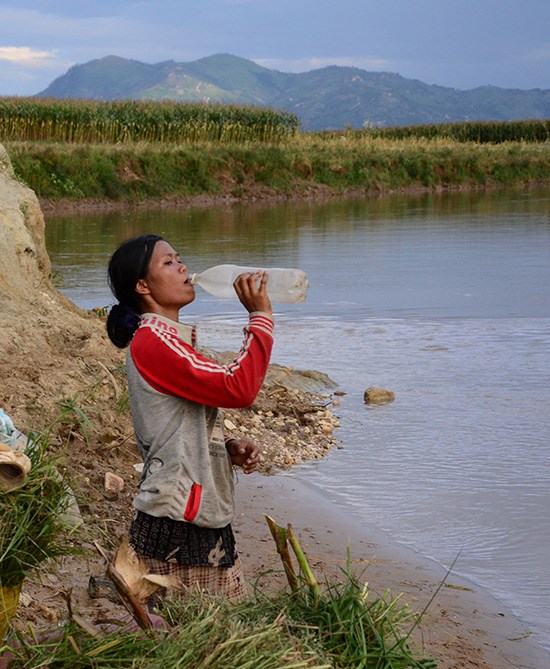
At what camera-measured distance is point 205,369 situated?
3.12 meters

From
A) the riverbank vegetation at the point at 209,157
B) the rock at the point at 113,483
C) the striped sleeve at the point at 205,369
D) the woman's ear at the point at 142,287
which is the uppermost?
the riverbank vegetation at the point at 209,157

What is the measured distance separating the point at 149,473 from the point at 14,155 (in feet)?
75.3

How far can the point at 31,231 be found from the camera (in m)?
7.95

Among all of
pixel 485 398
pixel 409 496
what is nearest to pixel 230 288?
pixel 409 496

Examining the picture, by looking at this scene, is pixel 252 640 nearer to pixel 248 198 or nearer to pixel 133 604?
pixel 133 604

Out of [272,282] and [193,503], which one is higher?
[272,282]

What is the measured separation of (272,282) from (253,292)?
251mm

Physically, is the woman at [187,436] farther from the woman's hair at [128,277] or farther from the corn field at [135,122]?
the corn field at [135,122]

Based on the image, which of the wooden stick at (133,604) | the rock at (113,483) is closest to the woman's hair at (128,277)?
the wooden stick at (133,604)

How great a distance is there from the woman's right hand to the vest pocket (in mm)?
527

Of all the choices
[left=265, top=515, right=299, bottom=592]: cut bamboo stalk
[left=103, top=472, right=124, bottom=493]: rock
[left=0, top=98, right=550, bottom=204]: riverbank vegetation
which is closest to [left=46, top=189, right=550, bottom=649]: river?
[left=103, top=472, right=124, bottom=493]: rock

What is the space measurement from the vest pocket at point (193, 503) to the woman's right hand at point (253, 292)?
A: 527 mm

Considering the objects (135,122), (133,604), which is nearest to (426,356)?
(133,604)

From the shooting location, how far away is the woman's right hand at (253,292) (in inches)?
126
